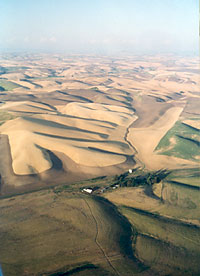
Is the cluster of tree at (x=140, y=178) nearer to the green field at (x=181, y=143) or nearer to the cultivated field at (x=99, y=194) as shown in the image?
the cultivated field at (x=99, y=194)

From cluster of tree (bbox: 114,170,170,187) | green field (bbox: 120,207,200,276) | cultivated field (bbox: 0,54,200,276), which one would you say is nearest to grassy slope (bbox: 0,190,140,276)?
cultivated field (bbox: 0,54,200,276)

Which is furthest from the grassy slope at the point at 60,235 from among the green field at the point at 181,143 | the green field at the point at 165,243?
the green field at the point at 181,143

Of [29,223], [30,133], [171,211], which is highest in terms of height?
[30,133]

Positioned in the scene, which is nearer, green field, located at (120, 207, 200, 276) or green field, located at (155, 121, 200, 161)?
green field, located at (120, 207, 200, 276)

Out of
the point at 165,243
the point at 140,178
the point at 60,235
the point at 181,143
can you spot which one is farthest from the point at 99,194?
the point at 181,143

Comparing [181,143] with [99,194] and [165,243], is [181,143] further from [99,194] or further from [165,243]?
[165,243]

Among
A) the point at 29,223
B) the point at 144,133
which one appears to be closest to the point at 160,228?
the point at 29,223

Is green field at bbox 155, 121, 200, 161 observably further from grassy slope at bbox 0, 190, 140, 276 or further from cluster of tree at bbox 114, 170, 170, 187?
grassy slope at bbox 0, 190, 140, 276

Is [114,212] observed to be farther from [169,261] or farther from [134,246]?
[169,261]
